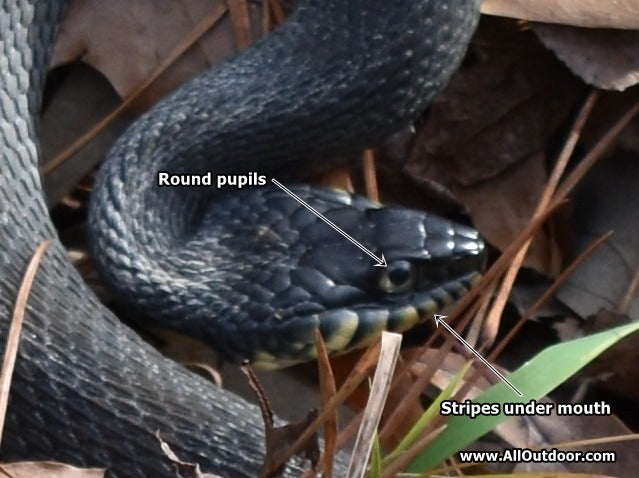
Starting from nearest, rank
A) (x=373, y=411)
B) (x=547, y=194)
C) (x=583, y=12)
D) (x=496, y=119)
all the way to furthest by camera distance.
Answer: (x=373, y=411), (x=547, y=194), (x=583, y=12), (x=496, y=119)

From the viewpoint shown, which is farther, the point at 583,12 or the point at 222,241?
the point at 583,12

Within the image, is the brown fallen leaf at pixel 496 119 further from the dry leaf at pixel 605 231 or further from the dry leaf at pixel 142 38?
the dry leaf at pixel 142 38

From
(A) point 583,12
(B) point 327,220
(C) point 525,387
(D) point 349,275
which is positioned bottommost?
(C) point 525,387

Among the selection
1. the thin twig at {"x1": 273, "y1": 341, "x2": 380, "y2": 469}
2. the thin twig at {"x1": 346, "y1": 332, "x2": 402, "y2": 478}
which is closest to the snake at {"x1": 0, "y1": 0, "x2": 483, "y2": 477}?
the thin twig at {"x1": 273, "y1": 341, "x2": 380, "y2": 469}

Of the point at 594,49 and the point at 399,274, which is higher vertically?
the point at 594,49

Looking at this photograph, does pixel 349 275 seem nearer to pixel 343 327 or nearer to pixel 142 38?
pixel 343 327

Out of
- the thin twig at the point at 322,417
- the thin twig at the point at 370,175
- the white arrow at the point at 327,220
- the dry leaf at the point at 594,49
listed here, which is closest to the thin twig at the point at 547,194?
the dry leaf at the point at 594,49

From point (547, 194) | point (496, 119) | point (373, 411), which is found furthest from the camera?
point (496, 119)

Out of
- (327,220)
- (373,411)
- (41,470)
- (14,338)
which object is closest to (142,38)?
(327,220)

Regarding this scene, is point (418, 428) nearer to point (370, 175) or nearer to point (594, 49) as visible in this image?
point (370, 175)
